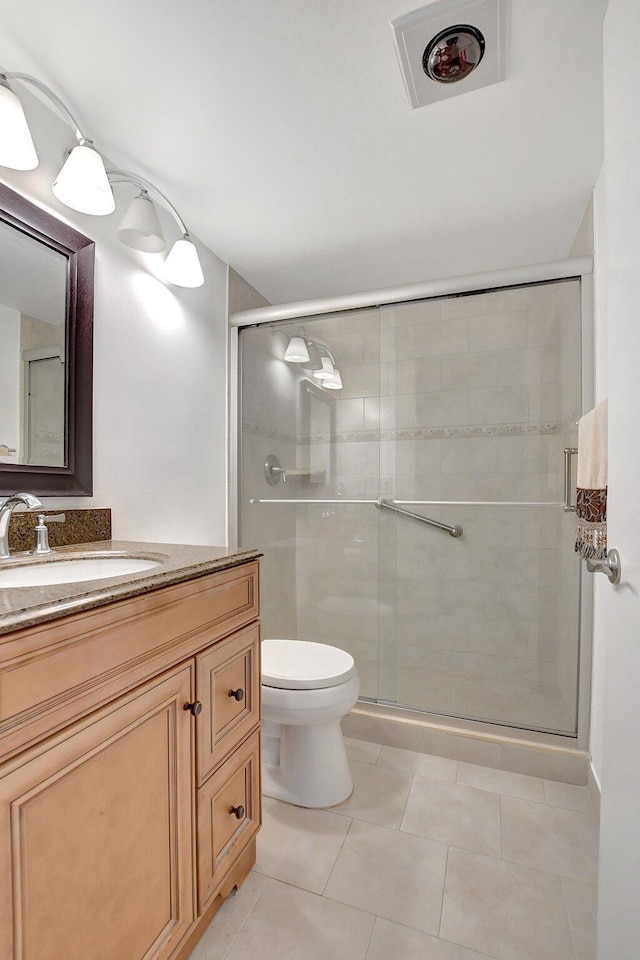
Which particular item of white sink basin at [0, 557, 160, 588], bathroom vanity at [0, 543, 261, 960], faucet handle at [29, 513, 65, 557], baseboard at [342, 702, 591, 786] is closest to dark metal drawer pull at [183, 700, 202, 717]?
bathroom vanity at [0, 543, 261, 960]

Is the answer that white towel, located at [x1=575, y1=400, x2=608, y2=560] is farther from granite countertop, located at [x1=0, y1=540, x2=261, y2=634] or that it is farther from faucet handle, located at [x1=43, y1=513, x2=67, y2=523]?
faucet handle, located at [x1=43, y1=513, x2=67, y2=523]

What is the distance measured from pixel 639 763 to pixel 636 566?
0.26 m

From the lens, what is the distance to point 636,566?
68cm

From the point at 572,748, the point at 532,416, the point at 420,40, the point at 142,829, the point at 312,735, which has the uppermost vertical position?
the point at 420,40

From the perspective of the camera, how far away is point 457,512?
2.15 m

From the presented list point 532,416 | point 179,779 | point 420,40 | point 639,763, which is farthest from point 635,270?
point 532,416

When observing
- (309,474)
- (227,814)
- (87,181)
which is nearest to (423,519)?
(309,474)

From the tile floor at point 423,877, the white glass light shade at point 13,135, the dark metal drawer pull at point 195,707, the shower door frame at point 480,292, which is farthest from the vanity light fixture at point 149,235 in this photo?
the tile floor at point 423,877

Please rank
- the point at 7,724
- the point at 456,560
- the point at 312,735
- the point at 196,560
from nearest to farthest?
the point at 7,724 < the point at 196,560 < the point at 312,735 < the point at 456,560

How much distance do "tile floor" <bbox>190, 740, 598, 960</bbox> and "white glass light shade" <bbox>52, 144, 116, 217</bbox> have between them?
75.4 inches

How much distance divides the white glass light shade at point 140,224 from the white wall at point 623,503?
1214 millimetres

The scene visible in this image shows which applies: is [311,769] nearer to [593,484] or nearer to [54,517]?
[54,517]

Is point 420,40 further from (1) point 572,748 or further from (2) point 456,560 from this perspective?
(1) point 572,748

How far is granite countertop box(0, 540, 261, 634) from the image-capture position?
675 mm
